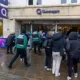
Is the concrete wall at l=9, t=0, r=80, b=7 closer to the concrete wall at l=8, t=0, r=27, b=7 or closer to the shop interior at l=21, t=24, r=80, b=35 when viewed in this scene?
the concrete wall at l=8, t=0, r=27, b=7

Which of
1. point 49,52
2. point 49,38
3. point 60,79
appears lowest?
point 60,79

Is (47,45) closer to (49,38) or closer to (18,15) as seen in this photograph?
(49,38)

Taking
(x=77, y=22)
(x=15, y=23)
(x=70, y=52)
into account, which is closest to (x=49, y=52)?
(x=70, y=52)

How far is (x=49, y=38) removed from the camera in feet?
30.7

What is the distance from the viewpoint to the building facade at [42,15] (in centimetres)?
1803

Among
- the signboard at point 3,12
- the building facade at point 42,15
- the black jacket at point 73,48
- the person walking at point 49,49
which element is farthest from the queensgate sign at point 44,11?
the black jacket at point 73,48

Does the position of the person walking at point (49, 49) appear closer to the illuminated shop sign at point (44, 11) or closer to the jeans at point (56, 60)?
the jeans at point (56, 60)

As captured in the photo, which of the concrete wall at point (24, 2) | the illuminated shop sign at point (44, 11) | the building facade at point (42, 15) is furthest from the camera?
the concrete wall at point (24, 2)

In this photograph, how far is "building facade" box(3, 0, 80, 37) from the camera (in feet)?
59.2

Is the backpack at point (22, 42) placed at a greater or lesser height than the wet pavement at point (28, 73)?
greater

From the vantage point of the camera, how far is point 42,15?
60.9ft

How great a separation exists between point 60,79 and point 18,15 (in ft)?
38.1

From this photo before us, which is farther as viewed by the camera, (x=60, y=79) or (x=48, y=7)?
(x=48, y=7)

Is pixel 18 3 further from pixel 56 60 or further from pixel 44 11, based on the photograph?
pixel 56 60
